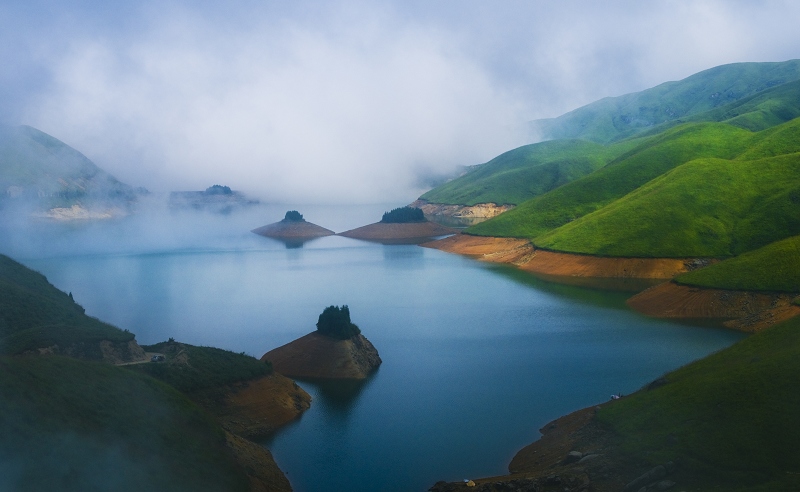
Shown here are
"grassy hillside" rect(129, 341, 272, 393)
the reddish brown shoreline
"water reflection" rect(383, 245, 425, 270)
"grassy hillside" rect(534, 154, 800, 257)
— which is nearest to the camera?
"grassy hillside" rect(129, 341, 272, 393)

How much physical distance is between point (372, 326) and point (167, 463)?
36.9 metres

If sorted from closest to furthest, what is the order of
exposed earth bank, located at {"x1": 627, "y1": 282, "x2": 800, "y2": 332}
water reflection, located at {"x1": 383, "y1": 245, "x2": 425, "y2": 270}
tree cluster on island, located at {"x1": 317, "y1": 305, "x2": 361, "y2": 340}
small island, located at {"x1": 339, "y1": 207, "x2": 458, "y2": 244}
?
tree cluster on island, located at {"x1": 317, "y1": 305, "x2": 361, "y2": 340}
exposed earth bank, located at {"x1": 627, "y1": 282, "x2": 800, "y2": 332}
water reflection, located at {"x1": 383, "y1": 245, "x2": 425, "y2": 270}
small island, located at {"x1": 339, "y1": 207, "x2": 458, "y2": 244}

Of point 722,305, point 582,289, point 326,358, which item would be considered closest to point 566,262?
point 582,289

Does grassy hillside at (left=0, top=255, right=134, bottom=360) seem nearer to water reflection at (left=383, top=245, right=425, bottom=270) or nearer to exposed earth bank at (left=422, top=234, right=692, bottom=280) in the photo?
water reflection at (left=383, top=245, right=425, bottom=270)

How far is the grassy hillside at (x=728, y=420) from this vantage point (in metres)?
24.6

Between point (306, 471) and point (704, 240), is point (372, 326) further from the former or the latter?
point (704, 240)

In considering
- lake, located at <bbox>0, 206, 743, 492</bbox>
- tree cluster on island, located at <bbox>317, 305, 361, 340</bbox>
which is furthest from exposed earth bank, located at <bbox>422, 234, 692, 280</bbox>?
tree cluster on island, located at <bbox>317, 305, 361, 340</bbox>

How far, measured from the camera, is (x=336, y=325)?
4888cm

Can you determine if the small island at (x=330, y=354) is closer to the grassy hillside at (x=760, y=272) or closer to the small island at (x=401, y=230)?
the grassy hillside at (x=760, y=272)

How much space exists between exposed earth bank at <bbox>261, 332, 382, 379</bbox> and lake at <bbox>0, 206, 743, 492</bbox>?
141cm

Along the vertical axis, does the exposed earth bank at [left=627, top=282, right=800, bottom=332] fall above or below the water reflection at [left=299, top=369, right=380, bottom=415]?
above

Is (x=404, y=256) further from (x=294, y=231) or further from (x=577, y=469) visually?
(x=577, y=469)

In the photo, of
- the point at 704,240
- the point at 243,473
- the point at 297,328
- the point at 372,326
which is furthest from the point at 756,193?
the point at 243,473

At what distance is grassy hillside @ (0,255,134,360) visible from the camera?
117 ft
